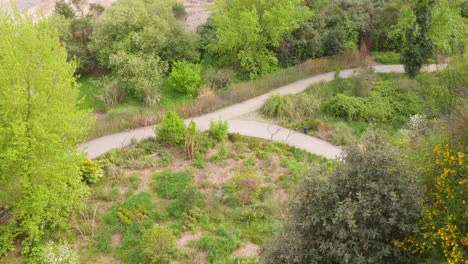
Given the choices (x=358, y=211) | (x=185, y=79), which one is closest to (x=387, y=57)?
(x=185, y=79)

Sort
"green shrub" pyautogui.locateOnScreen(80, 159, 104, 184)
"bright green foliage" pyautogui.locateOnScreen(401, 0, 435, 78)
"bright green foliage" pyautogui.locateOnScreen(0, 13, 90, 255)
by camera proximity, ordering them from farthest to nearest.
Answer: "bright green foliage" pyautogui.locateOnScreen(401, 0, 435, 78), "green shrub" pyautogui.locateOnScreen(80, 159, 104, 184), "bright green foliage" pyautogui.locateOnScreen(0, 13, 90, 255)

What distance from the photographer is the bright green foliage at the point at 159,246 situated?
522 inches

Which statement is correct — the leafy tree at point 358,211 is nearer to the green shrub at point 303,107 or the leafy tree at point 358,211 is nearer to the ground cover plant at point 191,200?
the ground cover plant at point 191,200

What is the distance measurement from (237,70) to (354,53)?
6.58m

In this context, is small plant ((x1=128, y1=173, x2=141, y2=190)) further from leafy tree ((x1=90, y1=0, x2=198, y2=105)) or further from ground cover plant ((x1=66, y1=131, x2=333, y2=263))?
leafy tree ((x1=90, y1=0, x2=198, y2=105))

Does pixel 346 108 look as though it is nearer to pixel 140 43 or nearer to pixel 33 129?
pixel 140 43

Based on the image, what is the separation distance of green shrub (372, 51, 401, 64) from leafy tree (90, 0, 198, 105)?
33.9ft

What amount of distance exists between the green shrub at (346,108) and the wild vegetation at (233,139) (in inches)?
3.9

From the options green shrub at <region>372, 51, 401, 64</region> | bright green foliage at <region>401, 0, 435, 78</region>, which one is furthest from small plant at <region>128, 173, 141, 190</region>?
green shrub at <region>372, 51, 401, 64</region>

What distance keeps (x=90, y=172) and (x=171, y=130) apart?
135 inches

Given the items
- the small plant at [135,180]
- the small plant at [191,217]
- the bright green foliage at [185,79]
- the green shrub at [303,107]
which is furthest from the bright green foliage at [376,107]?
the small plant at [135,180]

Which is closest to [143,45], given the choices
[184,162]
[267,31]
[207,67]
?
[207,67]

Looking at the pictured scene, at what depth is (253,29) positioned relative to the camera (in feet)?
76.2

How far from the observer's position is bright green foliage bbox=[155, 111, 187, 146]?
18250 mm
